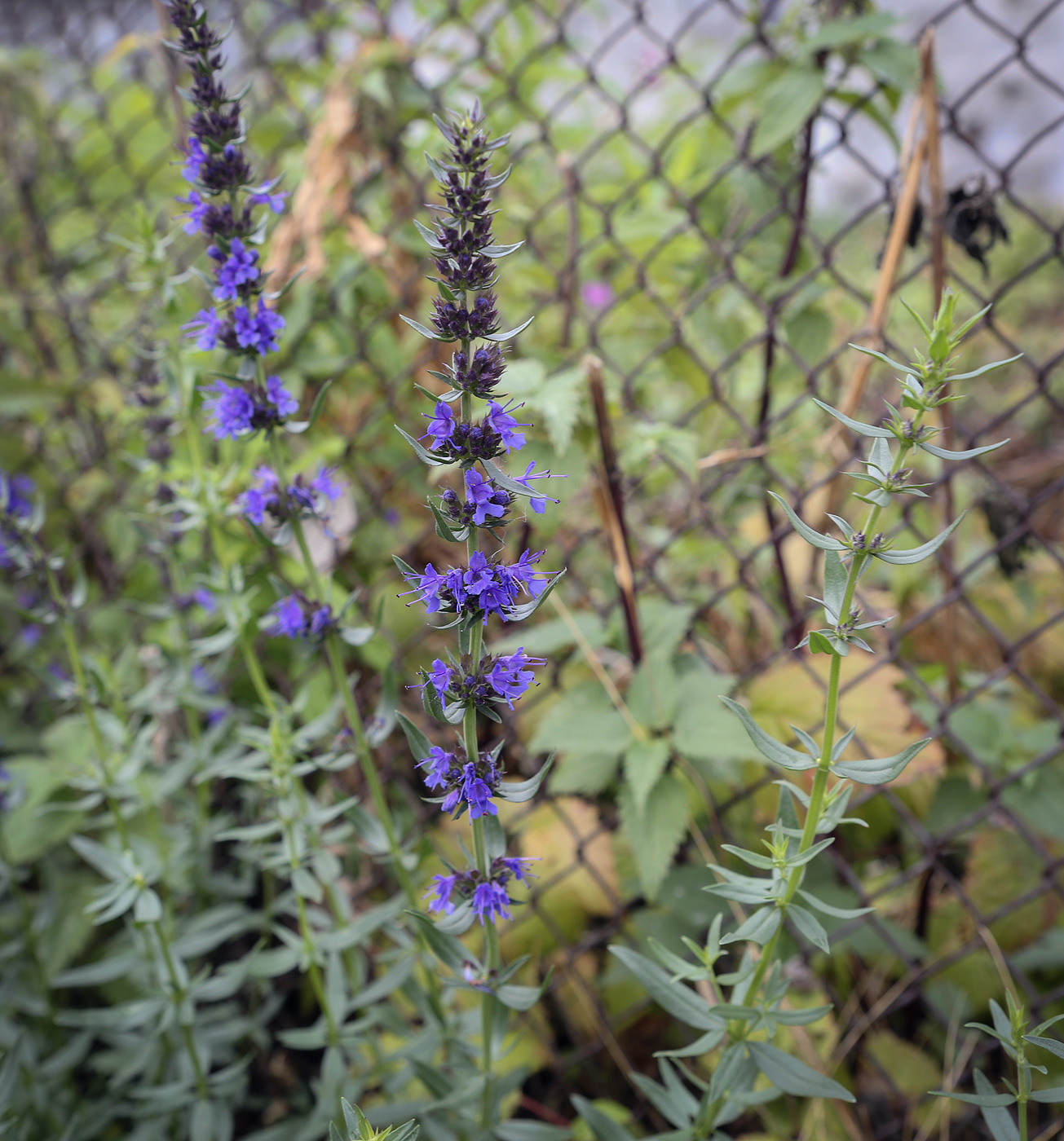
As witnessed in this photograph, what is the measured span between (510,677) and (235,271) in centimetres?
76

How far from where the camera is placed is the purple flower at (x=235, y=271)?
128cm

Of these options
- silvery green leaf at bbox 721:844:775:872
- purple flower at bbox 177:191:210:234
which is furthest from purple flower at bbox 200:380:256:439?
silvery green leaf at bbox 721:844:775:872

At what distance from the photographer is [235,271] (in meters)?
1.29

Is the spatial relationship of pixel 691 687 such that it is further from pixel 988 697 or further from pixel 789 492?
pixel 988 697

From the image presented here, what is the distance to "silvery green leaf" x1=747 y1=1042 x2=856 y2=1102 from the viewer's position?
3.81 feet

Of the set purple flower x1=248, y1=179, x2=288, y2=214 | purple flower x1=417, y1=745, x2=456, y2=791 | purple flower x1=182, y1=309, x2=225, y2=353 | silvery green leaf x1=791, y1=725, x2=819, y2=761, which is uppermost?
purple flower x1=248, y1=179, x2=288, y2=214

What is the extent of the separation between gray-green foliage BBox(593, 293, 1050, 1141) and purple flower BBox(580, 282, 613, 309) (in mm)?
1902

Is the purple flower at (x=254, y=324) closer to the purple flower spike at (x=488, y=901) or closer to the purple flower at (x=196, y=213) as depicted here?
the purple flower at (x=196, y=213)

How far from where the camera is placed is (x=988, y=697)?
94.4 inches

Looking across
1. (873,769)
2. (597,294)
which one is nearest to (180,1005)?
(873,769)

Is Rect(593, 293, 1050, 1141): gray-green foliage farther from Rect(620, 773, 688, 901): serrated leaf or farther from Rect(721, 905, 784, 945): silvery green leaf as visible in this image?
Rect(620, 773, 688, 901): serrated leaf

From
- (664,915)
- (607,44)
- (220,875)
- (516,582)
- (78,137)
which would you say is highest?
(78,137)

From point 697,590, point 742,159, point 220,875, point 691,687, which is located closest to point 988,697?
point 697,590

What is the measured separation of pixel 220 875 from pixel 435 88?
82.3 inches
